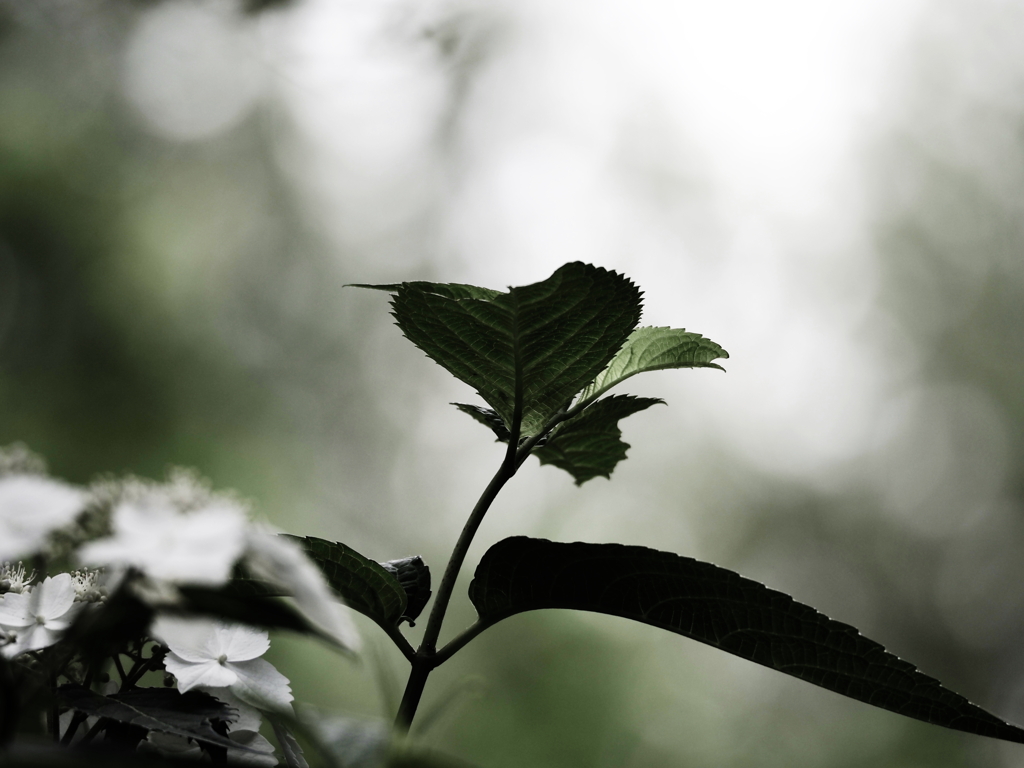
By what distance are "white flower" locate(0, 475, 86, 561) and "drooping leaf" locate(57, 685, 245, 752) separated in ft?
0.38

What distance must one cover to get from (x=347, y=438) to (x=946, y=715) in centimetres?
626

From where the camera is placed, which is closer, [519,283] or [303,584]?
[303,584]

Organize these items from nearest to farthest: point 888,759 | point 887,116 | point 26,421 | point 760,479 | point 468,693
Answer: point 468,693
point 26,421
point 888,759
point 760,479
point 887,116

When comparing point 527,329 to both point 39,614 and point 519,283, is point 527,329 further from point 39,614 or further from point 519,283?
point 519,283

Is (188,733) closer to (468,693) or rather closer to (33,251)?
(468,693)

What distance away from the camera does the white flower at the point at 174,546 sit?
0.64 ft

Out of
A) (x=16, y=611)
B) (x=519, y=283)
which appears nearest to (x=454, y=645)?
(x=16, y=611)

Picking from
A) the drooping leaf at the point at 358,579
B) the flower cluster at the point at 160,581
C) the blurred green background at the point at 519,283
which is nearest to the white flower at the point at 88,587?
the flower cluster at the point at 160,581

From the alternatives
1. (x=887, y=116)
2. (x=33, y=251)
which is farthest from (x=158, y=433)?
(x=887, y=116)

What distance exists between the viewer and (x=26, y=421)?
4.52 metres

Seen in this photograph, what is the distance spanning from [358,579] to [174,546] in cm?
20

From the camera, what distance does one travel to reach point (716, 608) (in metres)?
0.38

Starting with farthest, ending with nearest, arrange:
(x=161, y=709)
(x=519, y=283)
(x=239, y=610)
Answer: (x=519, y=283), (x=161, y=709), (x=239, y=610)

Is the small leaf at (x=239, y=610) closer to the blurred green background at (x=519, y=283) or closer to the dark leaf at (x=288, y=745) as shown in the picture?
the dark leaf at (x=288, y=745)
